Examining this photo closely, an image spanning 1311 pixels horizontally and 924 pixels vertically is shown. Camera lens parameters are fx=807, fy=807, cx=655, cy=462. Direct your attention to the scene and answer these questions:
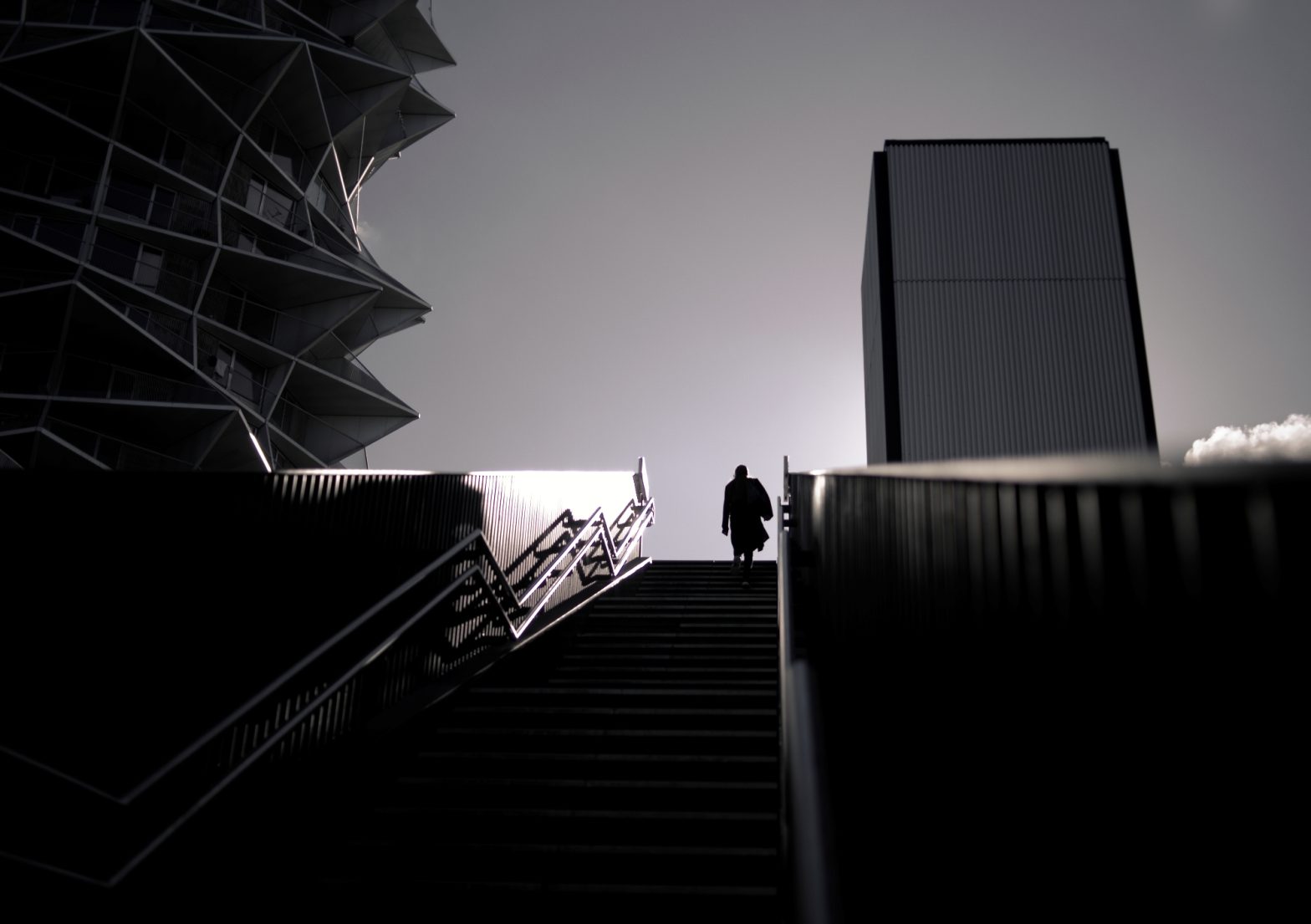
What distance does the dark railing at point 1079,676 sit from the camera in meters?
0.85

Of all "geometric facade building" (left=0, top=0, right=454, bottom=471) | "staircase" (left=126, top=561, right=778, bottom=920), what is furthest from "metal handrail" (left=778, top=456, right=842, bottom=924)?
"geometric facade building" (left=0, top=0, right=454, bottom=471)

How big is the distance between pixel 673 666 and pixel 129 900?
13.2 ft

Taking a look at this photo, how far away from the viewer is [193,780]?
4.64 m

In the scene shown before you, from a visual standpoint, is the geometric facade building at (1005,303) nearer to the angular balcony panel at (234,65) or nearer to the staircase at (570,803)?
the staircase at (570,803)

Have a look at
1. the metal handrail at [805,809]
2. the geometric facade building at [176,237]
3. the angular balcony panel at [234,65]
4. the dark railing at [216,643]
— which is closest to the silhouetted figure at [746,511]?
the dark railing at [216,643]

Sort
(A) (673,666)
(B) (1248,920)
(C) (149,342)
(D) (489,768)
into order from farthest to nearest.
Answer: (C) (149,342) → (A) (673,666) → (D) (489,768) → (B) (1248,920)

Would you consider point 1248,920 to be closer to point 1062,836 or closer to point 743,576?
point 1062,836

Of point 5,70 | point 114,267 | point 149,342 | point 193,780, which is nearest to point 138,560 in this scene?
point 193,780

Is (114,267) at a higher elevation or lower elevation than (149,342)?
higher

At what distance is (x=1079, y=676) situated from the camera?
1248 mm

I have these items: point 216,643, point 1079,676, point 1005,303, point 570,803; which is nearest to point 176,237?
point 216,643

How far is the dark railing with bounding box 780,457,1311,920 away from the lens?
2.81 feet

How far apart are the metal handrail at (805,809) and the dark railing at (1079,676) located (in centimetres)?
3

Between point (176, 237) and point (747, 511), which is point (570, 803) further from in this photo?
point (176, 237)
